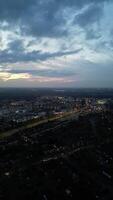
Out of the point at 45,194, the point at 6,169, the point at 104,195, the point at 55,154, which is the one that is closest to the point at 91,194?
the point at 104,195

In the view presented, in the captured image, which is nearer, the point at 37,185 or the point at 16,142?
the point at 37,185

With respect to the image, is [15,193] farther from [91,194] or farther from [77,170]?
[77,170]

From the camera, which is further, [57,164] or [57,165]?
[57,164]

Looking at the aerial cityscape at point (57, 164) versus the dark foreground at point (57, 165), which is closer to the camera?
the dark foreground at point (57, 165)

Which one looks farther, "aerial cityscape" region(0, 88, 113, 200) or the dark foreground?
"aerial cityscape" region(0, 88, 113, 200)

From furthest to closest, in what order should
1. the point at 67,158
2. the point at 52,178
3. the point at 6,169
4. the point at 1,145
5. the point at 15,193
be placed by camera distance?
the point at 1,145, the point at 67,158, the point at 6,169, the point at 52,178, the point at 15,193

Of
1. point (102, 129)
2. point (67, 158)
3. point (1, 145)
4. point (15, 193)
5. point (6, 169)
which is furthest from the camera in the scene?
point (102, 129)
